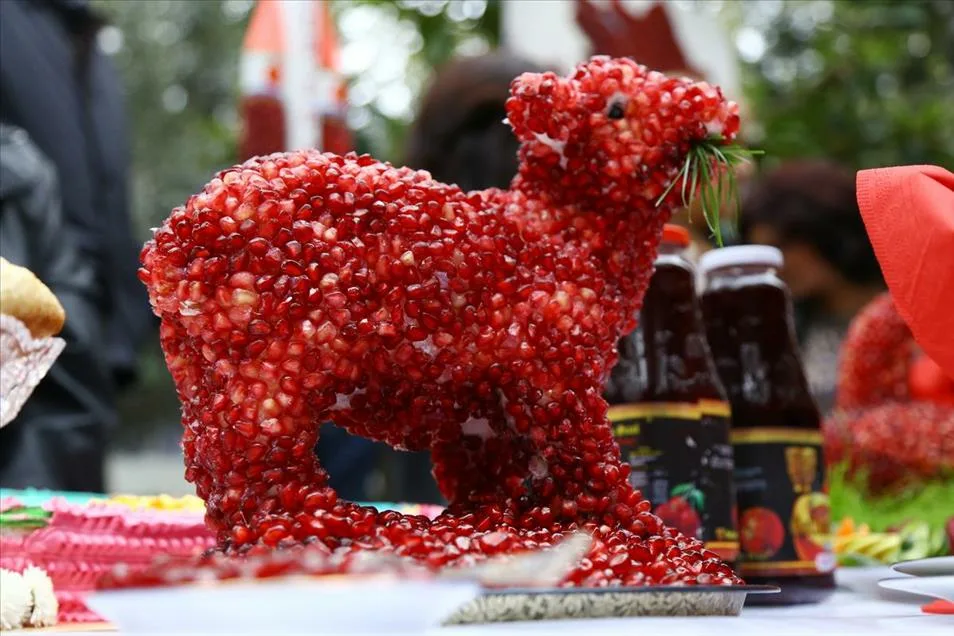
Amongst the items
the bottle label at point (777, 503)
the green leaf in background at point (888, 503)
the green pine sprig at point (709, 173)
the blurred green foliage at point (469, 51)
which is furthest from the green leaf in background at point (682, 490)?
the blurred green foliage at point (469, 51)

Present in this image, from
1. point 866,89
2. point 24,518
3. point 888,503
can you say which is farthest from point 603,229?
point 866,89

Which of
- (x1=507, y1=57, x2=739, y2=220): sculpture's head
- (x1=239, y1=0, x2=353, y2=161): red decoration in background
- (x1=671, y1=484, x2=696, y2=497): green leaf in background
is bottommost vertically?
(x1=671, y1=484, x2=696, y2=497): green leaf in background

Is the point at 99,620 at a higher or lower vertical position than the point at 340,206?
lower

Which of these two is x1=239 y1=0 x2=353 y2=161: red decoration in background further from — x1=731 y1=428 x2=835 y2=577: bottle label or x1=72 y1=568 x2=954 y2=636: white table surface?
x1=72 y1=568 x2=954 y2=636: white table surface

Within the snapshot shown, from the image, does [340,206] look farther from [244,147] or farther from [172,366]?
[244,147]

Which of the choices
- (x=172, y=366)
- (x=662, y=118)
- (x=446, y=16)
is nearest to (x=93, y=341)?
(x=172, y=366)

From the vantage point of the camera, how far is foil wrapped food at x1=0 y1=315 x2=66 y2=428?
0.65 meters

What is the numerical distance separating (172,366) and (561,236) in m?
0.22

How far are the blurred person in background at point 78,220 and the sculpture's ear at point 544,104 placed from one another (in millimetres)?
697

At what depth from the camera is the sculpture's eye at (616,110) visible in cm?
61

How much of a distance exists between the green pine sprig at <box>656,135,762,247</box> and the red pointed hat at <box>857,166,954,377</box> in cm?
7

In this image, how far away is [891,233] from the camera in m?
0.61

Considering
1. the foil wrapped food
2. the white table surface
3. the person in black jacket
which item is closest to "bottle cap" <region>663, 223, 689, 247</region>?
the white table surface

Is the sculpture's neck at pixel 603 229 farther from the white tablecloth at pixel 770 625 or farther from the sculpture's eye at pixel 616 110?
the white tablecloth at pixel 770 625
